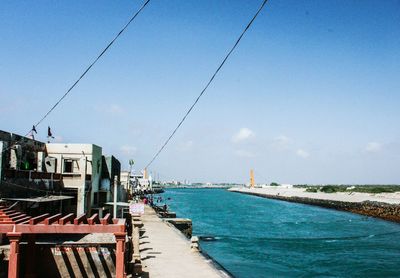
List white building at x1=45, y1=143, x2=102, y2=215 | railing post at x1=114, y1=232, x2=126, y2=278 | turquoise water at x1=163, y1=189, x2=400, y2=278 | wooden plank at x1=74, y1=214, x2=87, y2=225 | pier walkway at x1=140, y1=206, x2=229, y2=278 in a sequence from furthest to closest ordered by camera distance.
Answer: white building at x1=45, y1=143, x2=102, y2=215
turquoise water at x1=163, y1=189, x2=400, y2=278
pier walkway at x1=140, y1=206, x2=229, y2=278
railing post at x1=114, y1=232, x2=126, y2=278
wooden plank at x1=74, y1=214, x2=87, y2=225

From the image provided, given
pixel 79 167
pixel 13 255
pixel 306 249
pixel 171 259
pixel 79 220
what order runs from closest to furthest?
1. pixel 13 255
2. pixel 79 220
3. pixel 171 259
4. pixel 79 167
5. pixel 306 249

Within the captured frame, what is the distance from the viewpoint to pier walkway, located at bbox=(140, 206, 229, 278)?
1655 cm

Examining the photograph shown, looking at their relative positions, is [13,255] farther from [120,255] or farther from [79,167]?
[79,167]

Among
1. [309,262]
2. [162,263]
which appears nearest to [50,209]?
[162,263]

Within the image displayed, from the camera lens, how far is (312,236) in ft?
160

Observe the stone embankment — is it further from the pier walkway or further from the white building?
the white building

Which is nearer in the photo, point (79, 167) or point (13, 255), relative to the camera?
point (13, 255)

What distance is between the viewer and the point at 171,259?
Answer: 1945 centimetres

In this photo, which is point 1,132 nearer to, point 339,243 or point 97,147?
point 97,147

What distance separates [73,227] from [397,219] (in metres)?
63.7

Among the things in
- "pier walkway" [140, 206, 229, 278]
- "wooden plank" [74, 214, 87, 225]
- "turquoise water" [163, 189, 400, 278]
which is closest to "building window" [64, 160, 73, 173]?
"pier walkway" [140, 206, 229, 278]

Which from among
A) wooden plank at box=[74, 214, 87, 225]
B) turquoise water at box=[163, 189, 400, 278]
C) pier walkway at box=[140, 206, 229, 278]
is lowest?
turquoise water at box=[163, 189, 400, 278]

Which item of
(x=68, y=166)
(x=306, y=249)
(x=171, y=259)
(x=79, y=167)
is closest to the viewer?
(x=171, y=259)

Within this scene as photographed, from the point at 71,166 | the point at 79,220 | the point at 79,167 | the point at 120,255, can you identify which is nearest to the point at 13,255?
the point at 79,220
